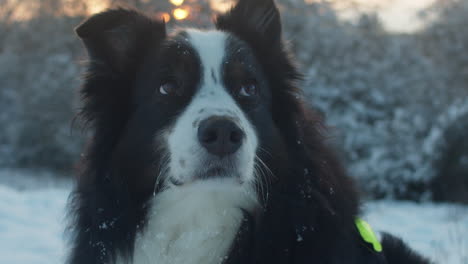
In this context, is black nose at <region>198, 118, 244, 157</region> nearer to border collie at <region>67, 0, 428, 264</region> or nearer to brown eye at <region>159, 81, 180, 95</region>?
border collie at <region>67, 0, 428, 264</region>

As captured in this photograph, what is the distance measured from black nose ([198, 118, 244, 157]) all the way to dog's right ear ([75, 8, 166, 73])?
0.94 m

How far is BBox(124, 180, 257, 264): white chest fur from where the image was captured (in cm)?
300

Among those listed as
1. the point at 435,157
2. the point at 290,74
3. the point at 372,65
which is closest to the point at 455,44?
the point at 372,65

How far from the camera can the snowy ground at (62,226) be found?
517 centimetres

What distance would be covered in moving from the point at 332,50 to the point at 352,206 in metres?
9.92

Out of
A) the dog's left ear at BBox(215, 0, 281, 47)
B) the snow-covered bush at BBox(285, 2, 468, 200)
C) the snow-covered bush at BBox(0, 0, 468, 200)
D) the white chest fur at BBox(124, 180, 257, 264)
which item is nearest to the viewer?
the white chest fur at BBox(124, 180, 257, 264)

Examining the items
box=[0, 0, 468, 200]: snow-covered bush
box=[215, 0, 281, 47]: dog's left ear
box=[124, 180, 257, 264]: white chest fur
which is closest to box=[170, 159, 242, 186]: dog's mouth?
box=[124, 180, 257, 264]: white chest fur

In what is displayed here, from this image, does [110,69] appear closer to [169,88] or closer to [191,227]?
[169,88]

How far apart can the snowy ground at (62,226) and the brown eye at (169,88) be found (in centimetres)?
150

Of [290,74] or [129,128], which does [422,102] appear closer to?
[290,74]

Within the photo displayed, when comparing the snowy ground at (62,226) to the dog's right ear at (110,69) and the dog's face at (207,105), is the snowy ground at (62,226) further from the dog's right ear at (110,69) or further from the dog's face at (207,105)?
the dog's face at (207,105)

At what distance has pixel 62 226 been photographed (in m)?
5.92

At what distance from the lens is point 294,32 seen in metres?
13.3

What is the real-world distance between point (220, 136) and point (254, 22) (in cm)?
120
